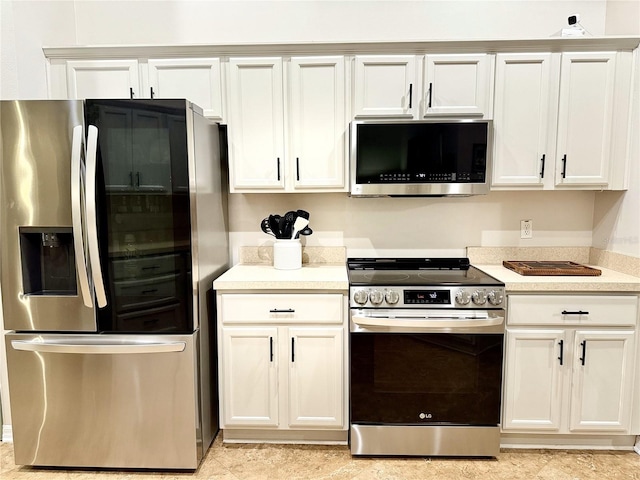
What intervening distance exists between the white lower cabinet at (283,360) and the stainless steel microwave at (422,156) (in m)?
0.74

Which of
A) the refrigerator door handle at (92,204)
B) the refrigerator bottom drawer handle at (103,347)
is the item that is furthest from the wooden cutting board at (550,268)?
the refrigerator door handle at (92,204)

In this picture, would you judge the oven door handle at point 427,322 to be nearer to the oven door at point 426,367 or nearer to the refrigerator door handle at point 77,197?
the oven door at point 426,367

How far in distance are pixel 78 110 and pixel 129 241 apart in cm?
66

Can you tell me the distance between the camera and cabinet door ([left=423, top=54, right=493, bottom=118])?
231 centimetres

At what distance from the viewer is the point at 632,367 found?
2131 mm

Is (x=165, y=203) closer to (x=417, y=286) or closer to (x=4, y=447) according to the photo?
(x=417, y=286)

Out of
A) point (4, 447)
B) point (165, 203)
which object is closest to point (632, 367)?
point (165, 203)

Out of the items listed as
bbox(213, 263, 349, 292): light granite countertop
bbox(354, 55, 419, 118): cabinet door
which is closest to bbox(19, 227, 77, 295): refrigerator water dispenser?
bbox(213, 263, 349, 292): light granite countertop

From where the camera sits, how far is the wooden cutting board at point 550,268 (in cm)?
227

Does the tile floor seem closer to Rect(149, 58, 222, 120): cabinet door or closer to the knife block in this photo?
the knife block

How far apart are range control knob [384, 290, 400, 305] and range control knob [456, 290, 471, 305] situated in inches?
12.5

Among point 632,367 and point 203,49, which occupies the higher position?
point 203,49

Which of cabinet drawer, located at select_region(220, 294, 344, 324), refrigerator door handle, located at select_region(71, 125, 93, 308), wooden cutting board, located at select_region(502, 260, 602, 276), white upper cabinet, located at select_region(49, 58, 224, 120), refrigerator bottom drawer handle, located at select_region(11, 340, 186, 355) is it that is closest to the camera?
refrigerator door handle, located at select_region(71, 125, 93, 308)

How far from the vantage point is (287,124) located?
240cm
